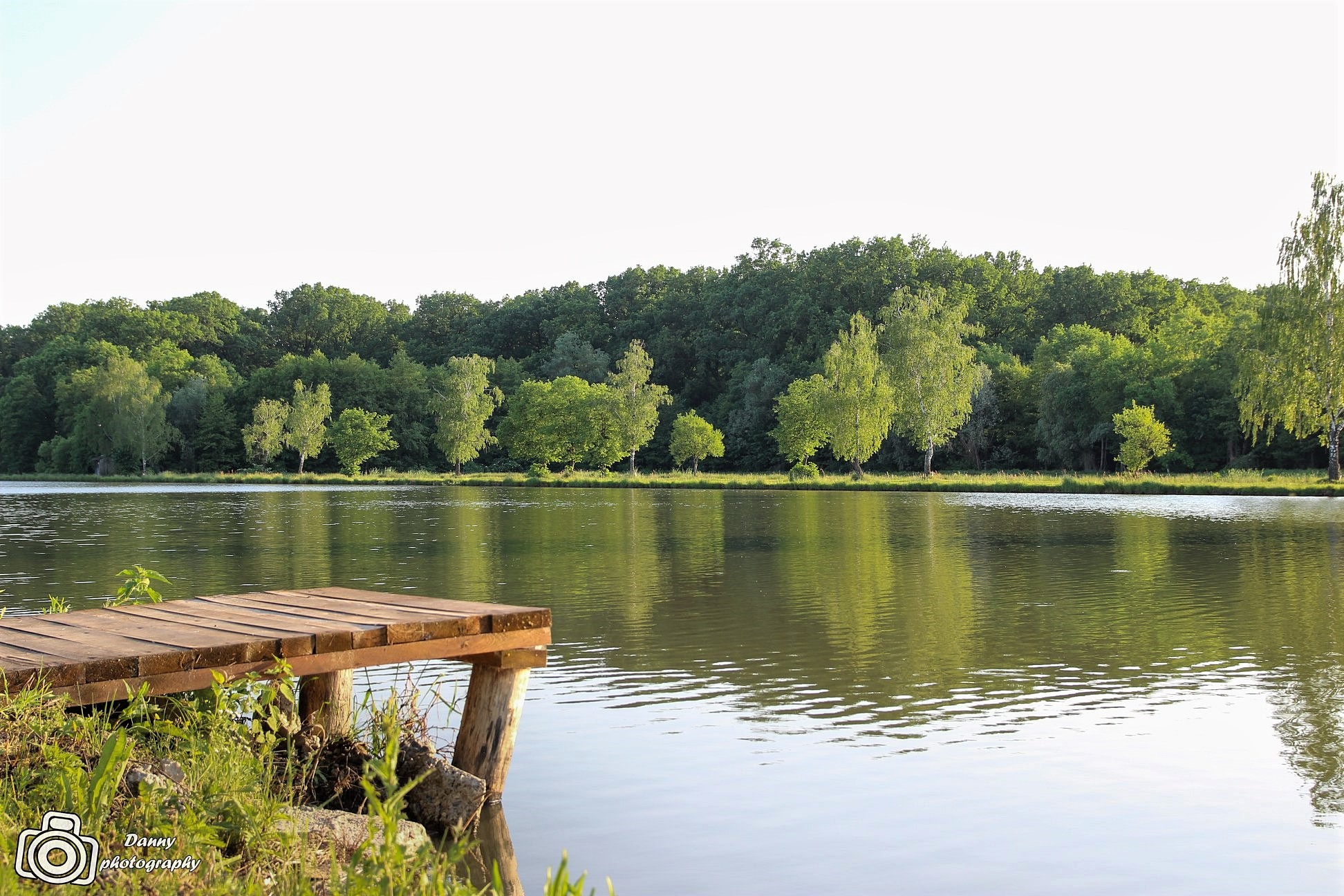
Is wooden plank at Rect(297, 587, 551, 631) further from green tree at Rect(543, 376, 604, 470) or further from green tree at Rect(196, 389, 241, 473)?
green tree at Rect(196, 389, 241, 473)

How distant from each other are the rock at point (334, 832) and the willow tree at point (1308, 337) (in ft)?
161

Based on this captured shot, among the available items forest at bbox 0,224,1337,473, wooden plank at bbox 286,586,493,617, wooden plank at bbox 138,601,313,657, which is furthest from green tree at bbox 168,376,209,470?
wooden plank at bbox 138,601,313,657

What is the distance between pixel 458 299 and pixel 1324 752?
110371 mm

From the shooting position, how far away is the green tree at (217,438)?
8838 centimetres

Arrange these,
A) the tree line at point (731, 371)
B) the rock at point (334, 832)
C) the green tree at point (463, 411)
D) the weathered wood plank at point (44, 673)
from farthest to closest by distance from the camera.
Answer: the green tree at point (463, 411)
the tree line at point (731, 371)
the weathered wood plank at point (44, 673)
the rock at point (334, 832)

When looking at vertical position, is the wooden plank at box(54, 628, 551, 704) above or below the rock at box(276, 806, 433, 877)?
above

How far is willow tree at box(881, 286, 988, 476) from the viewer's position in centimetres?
6425

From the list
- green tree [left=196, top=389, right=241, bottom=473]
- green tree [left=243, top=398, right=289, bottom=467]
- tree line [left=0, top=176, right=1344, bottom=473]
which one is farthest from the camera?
green tree [left=196, top=389, right=241, bottom=473]

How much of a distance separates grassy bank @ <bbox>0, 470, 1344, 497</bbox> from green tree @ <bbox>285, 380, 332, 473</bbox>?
7.56 ft

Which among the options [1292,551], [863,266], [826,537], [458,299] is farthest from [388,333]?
[1292,551]

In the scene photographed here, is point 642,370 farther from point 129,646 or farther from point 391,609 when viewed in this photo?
point 129,646
